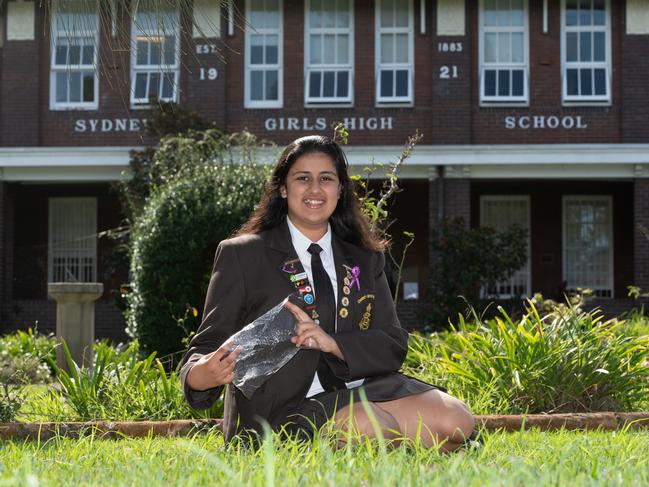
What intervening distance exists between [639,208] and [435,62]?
4.35 meters

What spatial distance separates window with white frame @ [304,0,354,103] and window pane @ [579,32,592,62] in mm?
4103

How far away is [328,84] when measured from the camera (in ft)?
57.3

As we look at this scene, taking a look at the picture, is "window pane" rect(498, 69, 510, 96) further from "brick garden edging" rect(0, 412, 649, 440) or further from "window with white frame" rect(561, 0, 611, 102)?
"brick garden edging" rect(0, 412, 649, 440)

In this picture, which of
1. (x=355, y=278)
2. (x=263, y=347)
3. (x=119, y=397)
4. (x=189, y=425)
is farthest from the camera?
(x=119, y=397)

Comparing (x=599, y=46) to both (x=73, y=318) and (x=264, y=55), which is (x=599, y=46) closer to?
(x=264, y=55)

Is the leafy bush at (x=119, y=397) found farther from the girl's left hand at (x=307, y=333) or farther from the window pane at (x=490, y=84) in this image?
the window pane at (x=490, y=84)

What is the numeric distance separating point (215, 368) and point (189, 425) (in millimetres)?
1771

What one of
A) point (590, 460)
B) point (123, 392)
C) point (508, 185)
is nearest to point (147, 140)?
point (508, 185)

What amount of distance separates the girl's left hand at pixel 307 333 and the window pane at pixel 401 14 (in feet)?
47.2

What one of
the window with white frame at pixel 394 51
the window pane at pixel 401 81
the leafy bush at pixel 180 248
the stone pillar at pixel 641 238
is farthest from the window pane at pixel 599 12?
the leafy bush at pixel 180 248

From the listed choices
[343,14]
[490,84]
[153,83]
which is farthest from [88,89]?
[490,84]

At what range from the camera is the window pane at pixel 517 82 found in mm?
17297

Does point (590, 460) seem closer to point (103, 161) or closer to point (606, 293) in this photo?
point (103, 161)

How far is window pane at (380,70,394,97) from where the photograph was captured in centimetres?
1739
